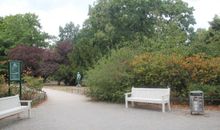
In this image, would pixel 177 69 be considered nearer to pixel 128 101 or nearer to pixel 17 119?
pixel 128 101

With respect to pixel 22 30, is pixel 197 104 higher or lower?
lower

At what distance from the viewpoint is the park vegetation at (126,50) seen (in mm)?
20188

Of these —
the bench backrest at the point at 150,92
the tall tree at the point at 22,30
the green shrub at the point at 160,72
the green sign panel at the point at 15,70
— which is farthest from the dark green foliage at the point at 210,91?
the tall tree at the point at 22,30

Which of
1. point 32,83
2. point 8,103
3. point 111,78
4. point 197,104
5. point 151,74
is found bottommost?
point 197,104

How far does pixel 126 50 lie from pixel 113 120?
365 inches

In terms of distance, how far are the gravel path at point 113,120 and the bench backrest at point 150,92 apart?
93cm

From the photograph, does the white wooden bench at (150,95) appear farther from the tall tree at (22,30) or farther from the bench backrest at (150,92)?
the tall tree at (22,30)

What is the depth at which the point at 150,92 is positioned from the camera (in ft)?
60.7

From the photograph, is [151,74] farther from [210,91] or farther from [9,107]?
[9,107]

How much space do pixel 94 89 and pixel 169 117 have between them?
7.84 m

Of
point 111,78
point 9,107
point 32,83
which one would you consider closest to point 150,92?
point 111,78

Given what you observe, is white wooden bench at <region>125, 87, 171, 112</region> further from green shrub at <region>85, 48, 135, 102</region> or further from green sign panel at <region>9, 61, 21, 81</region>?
green sign panel at <region>9, 61, 21, 81</region>

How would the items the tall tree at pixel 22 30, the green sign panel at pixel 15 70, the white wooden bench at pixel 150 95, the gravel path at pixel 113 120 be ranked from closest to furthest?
the gravel path at pixel 113 120
the white wooden bench at pixel 150 95
the green sign panel at pixel 15 70
the tall tree at pixel 22 30

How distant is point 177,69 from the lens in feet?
65.9
